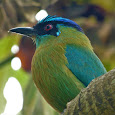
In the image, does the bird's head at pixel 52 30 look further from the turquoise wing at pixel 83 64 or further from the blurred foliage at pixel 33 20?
the blurred foliage at pixel 33 20

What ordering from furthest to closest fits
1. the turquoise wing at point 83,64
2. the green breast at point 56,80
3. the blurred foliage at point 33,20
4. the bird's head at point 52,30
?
the blurred foliage at point 33,20
the bird's head at point 52,30
the turquoise wing at point 83,64
the green breast at point 56,80

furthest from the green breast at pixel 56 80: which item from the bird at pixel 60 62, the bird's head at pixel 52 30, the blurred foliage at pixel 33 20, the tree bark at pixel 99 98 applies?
the blurred foliage at pixel 33 20

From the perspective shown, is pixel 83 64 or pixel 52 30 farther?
pixel 52 30

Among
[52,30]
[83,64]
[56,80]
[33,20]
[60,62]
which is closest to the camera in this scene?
[56,80]

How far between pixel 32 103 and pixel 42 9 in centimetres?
160

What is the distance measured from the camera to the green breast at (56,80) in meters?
3.62

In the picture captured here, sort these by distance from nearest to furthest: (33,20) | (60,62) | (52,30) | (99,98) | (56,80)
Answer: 1. (99,98)
2. (56,80)
3. (60,62)
4. (52,30)
5. (33,20)

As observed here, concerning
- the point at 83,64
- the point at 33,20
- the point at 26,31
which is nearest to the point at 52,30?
the point at 26,31

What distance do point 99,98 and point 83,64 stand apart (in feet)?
6.43

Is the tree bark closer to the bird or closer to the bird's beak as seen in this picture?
the bird

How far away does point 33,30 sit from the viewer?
4430 mm

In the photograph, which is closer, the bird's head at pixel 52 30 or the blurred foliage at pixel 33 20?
the bird's head at pixel 52 30

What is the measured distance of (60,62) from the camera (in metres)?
3.77

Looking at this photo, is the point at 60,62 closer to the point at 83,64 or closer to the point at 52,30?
the point at 83,64
